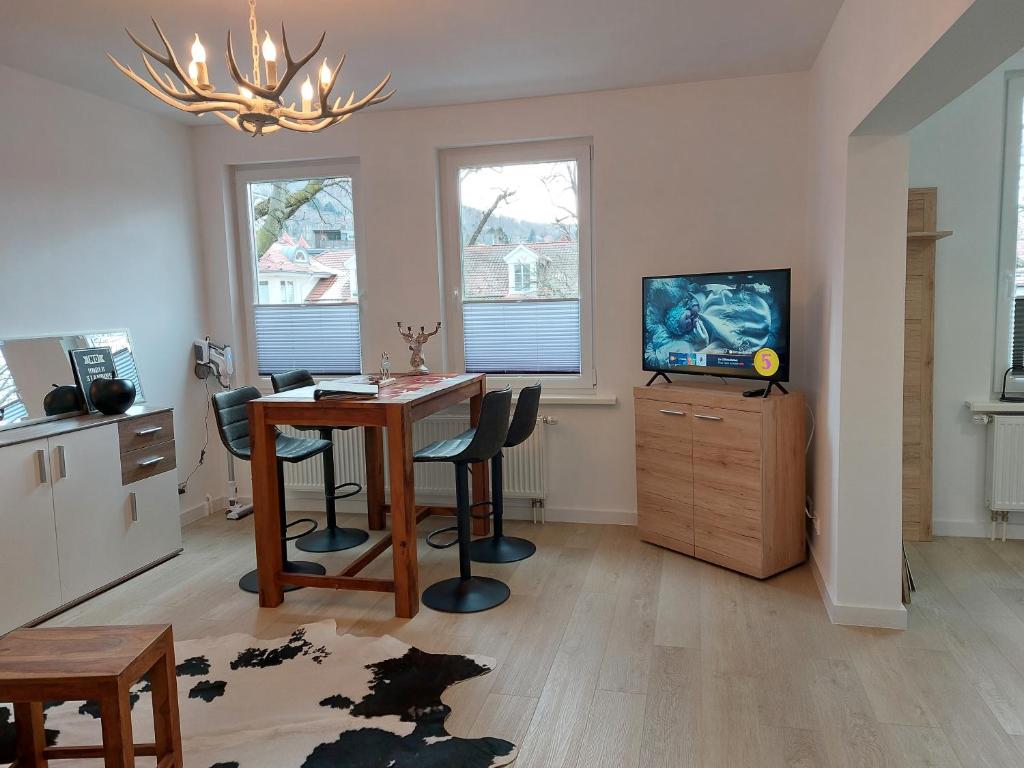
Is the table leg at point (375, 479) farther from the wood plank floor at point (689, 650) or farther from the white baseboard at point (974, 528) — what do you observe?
the white baseboard at point (974, 528)

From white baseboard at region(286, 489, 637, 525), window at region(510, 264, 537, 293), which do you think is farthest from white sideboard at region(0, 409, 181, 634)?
window at region(510, 264, 537, 293)

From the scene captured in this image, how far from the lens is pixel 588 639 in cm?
305

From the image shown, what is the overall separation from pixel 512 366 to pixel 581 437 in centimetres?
65

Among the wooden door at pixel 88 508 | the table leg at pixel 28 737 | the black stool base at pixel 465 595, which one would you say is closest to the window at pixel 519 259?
the black stool base at pixel 465 595

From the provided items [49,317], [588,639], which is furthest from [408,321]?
[588,639]

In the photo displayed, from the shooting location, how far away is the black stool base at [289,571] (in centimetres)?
366

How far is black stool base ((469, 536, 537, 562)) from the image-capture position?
158 inches

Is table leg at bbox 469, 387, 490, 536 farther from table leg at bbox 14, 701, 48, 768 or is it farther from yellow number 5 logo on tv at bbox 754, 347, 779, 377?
table leg at bbox 14, 701, 48, 768

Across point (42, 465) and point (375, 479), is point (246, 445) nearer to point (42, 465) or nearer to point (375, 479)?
point (42, 465)

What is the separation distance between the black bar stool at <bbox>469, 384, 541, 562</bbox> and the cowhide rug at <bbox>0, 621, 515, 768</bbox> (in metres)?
1.11

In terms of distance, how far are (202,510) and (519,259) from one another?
8.96 feet

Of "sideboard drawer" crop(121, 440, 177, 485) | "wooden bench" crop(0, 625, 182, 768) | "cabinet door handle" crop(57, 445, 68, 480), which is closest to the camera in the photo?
"wooden bench" crop(0, 625, 182, 768)

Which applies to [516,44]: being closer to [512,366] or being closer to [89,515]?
[512,366]

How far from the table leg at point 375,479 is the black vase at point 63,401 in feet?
5.11
